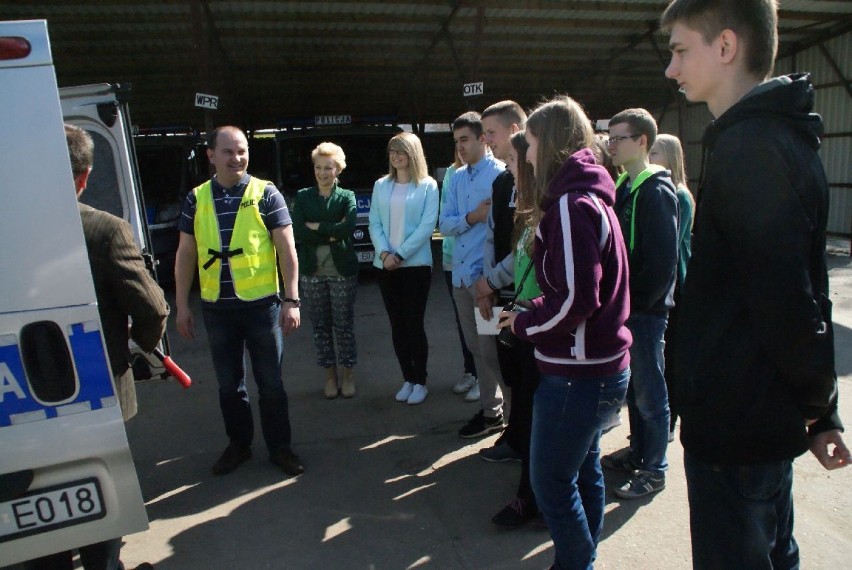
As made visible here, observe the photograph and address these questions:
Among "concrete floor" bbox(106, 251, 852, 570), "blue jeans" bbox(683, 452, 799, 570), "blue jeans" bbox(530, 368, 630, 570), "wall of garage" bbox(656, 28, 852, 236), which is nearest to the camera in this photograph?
"blue jeans" bbox(683, 452, 799, 570)

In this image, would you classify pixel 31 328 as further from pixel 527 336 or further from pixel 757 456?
pixel 757 456

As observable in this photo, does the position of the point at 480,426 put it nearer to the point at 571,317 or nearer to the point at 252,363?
the point at 252,363

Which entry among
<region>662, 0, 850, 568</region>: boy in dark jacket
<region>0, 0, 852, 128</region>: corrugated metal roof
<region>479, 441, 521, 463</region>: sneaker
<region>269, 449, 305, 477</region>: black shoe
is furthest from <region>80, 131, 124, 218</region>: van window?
<region>0, 0, 852, 128</region>: corrugated metal roof

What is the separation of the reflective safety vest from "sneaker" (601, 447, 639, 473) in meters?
2.14

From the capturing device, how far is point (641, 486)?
10.6 feet

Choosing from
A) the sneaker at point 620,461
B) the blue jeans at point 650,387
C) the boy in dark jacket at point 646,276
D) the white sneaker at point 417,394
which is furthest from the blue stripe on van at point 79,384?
the white sneaker at point 417,394

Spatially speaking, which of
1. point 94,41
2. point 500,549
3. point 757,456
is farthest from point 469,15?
point 757,456

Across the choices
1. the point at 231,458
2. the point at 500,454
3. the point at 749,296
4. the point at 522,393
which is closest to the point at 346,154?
the point at 231,458

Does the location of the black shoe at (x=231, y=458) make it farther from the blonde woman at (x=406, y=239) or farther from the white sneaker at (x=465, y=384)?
the white sneaker at (x=465, y=384)

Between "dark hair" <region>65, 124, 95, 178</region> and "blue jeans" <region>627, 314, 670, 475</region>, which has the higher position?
"dark hair" <region>65, 124, 95, 178</region>

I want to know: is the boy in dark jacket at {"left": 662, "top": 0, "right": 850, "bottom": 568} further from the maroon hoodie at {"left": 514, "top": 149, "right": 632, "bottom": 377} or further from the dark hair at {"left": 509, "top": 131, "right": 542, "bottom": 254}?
the dark hair at {"left": 509, "top": 131, "right": 542, "bottom": 254}

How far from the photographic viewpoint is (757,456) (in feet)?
4.99

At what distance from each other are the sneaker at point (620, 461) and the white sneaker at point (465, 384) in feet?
4.32

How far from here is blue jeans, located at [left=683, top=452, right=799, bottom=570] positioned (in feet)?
5.16
